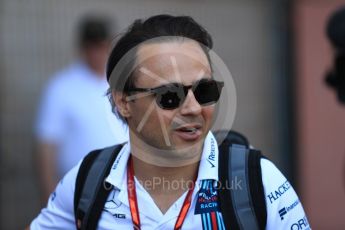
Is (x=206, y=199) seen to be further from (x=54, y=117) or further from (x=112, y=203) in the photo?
(x=54, y=117)

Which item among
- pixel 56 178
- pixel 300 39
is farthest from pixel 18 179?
pixel 300 39

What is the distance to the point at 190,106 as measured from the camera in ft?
9.06

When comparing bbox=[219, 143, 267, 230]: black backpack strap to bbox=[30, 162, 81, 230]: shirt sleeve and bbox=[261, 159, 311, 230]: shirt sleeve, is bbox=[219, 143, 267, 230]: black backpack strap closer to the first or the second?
bbox=[261, 159, 311, 230]: shirt sleeve

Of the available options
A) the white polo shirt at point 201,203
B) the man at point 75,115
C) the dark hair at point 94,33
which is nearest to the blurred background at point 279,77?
the dark hair at point 94,33

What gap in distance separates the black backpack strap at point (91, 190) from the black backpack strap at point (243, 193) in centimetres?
47

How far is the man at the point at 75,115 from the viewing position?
4.99m

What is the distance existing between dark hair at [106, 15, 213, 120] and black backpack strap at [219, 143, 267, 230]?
0.45 meters

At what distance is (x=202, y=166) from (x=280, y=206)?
1.12 feet

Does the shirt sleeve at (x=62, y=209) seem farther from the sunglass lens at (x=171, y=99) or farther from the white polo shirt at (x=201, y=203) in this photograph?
the sunglass lens at (x=171, y=99)

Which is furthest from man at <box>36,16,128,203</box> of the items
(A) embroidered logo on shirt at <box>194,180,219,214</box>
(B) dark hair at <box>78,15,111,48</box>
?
(A) embroidered logo on shirt at <box>194,180,219,214</box>

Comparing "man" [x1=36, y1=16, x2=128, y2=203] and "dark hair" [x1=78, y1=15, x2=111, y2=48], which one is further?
"dark hair" [x1=78, y1=15, x2=111, y2=48]

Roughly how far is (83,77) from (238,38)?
2313 mm

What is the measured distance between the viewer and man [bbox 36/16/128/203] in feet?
16.4

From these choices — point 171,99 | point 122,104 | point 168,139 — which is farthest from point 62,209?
point 171,99
